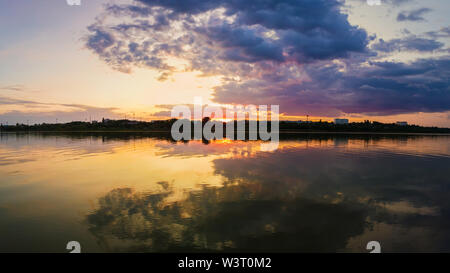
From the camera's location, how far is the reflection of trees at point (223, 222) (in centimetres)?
988

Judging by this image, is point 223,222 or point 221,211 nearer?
point 223,222

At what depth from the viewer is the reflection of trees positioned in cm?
988

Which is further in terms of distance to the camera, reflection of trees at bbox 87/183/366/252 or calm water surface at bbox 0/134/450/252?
calm water surface at bbox 0/134/450/252

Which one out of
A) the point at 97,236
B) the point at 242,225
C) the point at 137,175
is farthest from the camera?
the point at 137,175

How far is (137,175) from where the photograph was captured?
908 inches

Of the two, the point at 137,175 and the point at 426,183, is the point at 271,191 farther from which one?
the point at 426,183

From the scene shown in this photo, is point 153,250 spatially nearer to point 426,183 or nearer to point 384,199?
point 384,199

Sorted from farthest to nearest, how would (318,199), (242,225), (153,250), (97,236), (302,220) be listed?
(318,199), (302,220), (242,225), (97,236), (153,250)

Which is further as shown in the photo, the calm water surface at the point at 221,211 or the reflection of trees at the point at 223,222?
the calm water surface at the point at 221,211

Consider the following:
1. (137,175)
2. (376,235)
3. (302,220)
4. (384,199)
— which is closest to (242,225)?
(302,220)

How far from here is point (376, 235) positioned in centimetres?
1088

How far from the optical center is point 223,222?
11992mm
